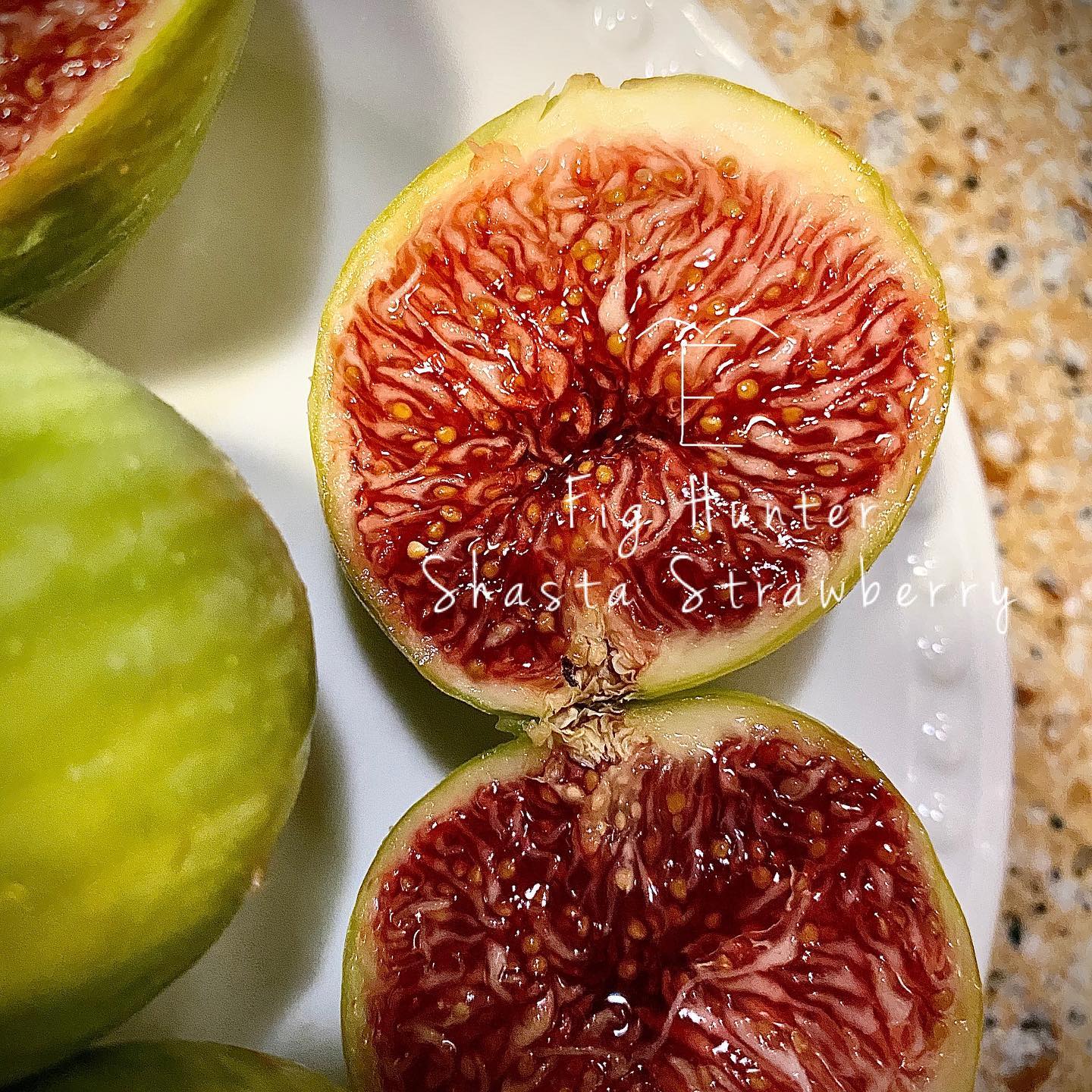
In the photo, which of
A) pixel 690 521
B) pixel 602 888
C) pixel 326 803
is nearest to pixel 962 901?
pixel 602 888

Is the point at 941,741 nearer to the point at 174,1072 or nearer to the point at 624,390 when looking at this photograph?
the point at 624,390

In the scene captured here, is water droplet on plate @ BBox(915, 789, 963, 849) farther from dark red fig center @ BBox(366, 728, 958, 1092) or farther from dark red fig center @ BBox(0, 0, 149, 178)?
dark red fig center @ BBox(0, 0, 149, 178)

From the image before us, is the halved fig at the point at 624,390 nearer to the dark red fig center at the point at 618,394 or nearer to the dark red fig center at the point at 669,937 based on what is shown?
the dark red fig center at the point at 618,394

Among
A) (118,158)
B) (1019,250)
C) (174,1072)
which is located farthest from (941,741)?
(118,158)

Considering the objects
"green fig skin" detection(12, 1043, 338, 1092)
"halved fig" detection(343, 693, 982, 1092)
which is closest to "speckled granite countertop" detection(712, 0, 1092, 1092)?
"halved fig" detection(343, 693, 982, 1092)

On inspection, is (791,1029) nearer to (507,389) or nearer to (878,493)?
(878,493)

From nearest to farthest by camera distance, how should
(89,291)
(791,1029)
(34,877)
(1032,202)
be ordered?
(34,877), (791,1029), (89,291), (1032,202)
